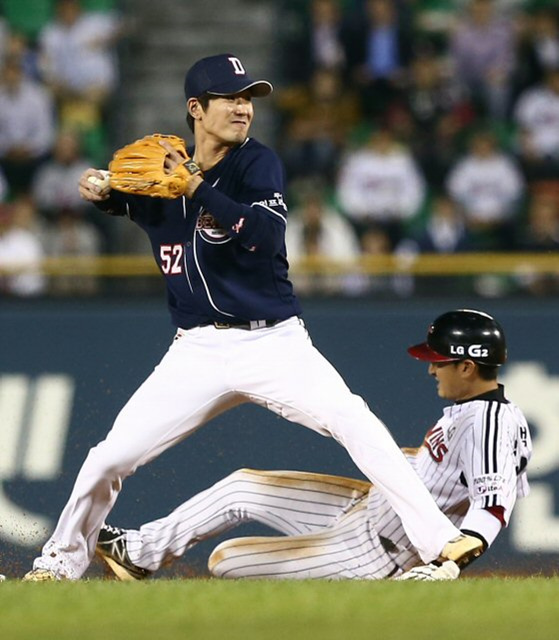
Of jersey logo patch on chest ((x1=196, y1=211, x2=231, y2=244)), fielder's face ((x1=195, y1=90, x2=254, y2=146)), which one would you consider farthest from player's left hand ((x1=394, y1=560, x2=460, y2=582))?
fielder's face ((x1=195, y1=90, x2=254, y2=146))

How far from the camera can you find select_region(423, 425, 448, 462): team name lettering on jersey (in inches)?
239

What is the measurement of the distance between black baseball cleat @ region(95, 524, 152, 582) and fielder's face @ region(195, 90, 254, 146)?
169cm

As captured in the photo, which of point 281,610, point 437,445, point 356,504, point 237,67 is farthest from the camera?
point 356,504

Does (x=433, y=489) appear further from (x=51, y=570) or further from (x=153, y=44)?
(x=153, y=44)

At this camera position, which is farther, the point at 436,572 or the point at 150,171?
the point at 150,171

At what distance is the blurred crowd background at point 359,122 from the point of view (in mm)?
10203

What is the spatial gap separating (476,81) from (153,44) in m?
2.64

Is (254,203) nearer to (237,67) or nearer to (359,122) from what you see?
(237,67)

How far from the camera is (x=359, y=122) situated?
455 inches

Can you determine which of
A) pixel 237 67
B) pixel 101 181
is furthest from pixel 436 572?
pixel 237 67

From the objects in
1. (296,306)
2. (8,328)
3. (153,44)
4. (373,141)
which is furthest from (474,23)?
(296,306)

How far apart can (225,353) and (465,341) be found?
3.35 feet

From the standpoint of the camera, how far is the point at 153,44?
40.0 feet

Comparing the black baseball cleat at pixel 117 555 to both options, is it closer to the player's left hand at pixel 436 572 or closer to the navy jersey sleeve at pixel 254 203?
the player's left hand at pixel 436 572
